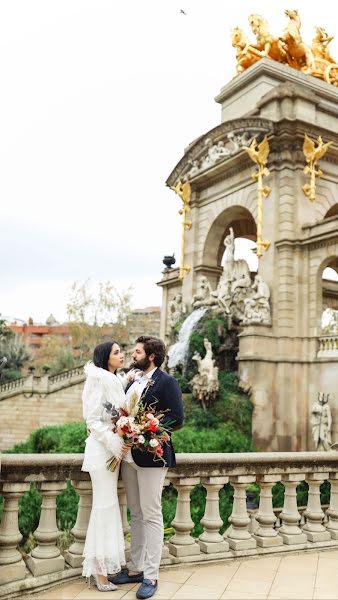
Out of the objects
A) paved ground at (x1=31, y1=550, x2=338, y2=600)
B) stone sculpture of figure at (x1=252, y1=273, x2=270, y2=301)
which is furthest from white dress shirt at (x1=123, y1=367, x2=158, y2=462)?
stone sculpture of figure at (x1=252, y1=273, x2=270, y2=301)

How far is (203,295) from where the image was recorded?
2141 cm

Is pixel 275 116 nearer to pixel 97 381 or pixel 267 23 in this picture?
→ pixel 267 23

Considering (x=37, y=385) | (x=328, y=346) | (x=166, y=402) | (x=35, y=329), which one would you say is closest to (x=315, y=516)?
(x=166, y=402)

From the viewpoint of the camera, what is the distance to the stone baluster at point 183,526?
4777 mm

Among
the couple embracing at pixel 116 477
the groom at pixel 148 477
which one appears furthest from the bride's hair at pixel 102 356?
the groom at pixel 148 477

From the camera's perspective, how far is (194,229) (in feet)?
77.6

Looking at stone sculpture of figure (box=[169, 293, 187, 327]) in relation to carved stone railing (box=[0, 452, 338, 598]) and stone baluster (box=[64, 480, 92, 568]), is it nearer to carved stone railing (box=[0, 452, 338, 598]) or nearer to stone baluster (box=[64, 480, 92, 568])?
carved stone railing (box=[0, 452, 338, 598])

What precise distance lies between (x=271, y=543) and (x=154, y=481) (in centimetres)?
178

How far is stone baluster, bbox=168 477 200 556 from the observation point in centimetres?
478

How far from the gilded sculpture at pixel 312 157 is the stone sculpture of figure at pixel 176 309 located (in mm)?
7086

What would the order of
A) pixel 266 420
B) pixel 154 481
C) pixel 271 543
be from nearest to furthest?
pixel 154 481, pixel 271 543, pixel 266 420

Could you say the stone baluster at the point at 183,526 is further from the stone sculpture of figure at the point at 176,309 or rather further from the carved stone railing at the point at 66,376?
the carved stone railing at the point at 66,376

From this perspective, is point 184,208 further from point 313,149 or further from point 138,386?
point 138,386

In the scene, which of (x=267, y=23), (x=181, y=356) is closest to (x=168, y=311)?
(x=181, y=356)
